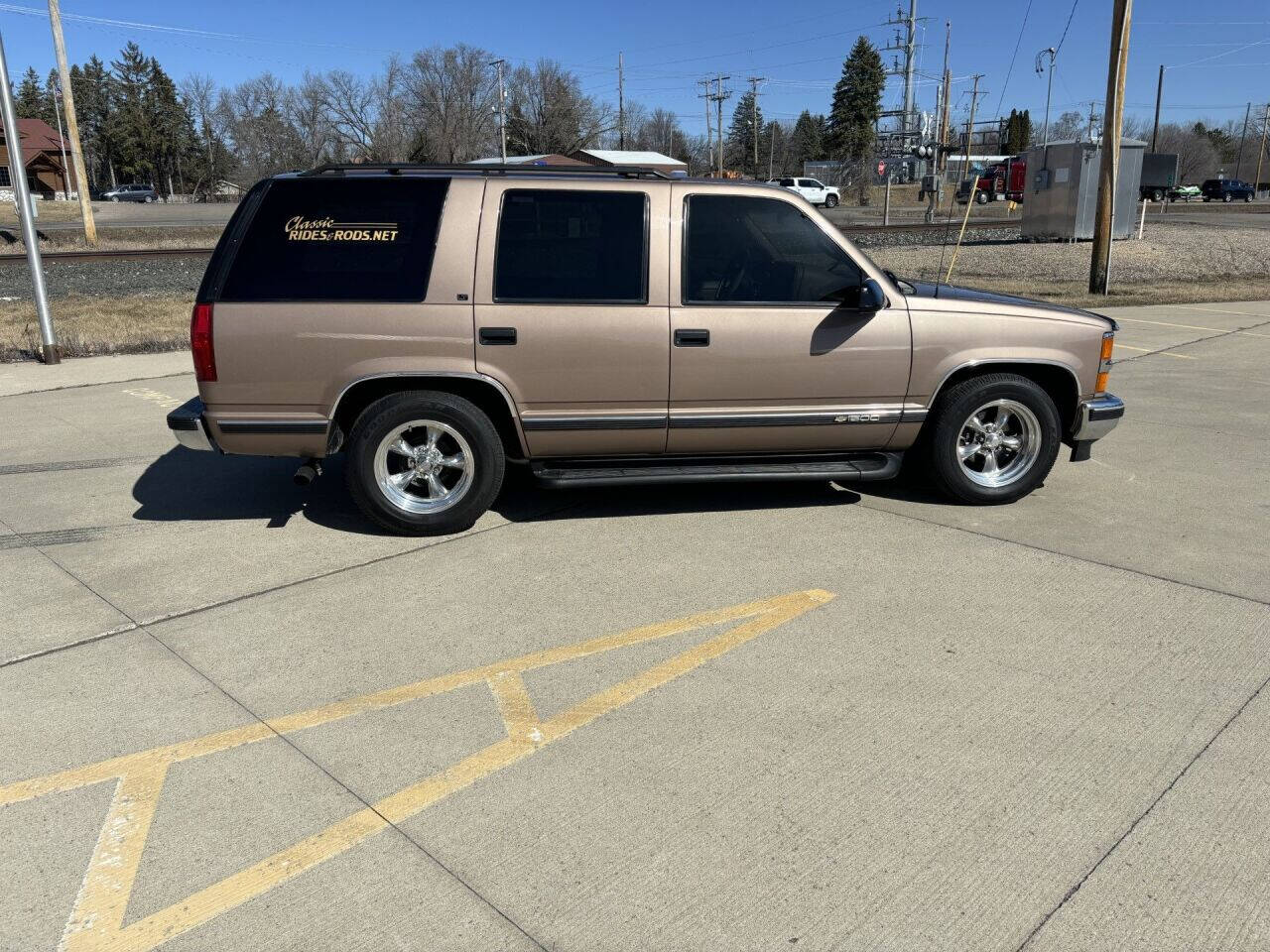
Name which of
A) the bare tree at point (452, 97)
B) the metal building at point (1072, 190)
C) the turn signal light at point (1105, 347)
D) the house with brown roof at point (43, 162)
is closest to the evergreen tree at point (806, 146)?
the bare tree at point (452, 97)

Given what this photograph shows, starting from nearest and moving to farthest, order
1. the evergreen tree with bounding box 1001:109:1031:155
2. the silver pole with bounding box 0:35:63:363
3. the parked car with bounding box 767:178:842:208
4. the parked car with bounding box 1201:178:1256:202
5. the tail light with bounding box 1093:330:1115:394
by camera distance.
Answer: the tail light with bounding box 1093:330:1115:394, the silver pole with bounding box 0:35:63:363, the parked car with bounding box 767:178:842:208, the parked car with bounding box 1201:178:1256:202, the evergreen tree with bounding box 1001:109:1031:155

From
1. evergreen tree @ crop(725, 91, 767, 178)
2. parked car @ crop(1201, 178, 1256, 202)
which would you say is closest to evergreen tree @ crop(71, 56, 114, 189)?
evergreen tree @ crop(725, 91, 767, 178)

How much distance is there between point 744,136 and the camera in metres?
122

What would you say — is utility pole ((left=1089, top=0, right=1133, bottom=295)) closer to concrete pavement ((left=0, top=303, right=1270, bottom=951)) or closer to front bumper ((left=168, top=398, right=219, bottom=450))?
concrete pavement ((left=0, top=303, right=1270, bottom=951))

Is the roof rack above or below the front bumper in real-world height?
above

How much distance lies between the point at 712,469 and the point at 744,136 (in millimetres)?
124734

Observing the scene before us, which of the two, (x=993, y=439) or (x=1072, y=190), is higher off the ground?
(x=1072, y=190)

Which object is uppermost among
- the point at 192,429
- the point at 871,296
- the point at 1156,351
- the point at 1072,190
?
the point at 1072,190

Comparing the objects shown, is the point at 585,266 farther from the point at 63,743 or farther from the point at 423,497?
the point at 63,743

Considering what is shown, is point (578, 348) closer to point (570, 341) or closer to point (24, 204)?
point (570, 341)

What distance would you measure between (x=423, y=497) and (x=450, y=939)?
314 cm

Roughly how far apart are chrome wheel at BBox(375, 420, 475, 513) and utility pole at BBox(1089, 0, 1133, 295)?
13336 mm

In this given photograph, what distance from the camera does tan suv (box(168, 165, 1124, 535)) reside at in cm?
503

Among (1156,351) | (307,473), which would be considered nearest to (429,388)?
(307,473)
